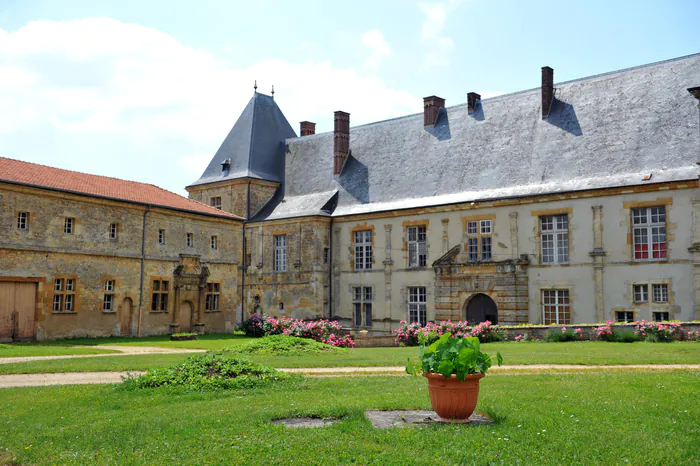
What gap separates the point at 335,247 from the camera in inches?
1457

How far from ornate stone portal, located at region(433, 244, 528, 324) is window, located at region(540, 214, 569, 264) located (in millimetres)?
1014

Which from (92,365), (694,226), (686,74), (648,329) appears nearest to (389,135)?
(686,74)

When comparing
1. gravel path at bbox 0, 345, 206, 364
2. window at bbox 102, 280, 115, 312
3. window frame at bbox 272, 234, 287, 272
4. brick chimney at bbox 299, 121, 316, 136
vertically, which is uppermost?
brick chimney at bbox 299, 121, 316, 136

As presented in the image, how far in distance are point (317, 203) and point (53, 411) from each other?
2936cm

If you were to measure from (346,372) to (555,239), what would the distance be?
56.5 ft

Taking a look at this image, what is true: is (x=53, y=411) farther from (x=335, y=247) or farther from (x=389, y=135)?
(x=389, y=135)

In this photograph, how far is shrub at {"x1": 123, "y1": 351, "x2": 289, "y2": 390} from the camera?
11.3 metres

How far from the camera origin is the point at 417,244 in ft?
110

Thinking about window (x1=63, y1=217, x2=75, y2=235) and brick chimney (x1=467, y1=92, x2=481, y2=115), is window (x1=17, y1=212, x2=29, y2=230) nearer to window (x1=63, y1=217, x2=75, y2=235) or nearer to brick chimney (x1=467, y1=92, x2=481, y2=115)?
window (x1=63, y1=217, x2=75, y2=235)

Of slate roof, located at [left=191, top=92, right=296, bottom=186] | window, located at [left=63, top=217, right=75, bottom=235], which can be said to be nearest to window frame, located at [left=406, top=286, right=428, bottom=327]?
slate roof, located at [left=191, top=92, right=296, bottom=186]

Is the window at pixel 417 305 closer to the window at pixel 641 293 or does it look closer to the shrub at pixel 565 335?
the window at pixel 641 293

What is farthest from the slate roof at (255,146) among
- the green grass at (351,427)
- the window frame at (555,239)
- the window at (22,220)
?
the green grass at (351,427)

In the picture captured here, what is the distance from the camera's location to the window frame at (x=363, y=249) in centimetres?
3553

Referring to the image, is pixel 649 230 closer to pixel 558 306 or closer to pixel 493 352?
pixel 558 306
